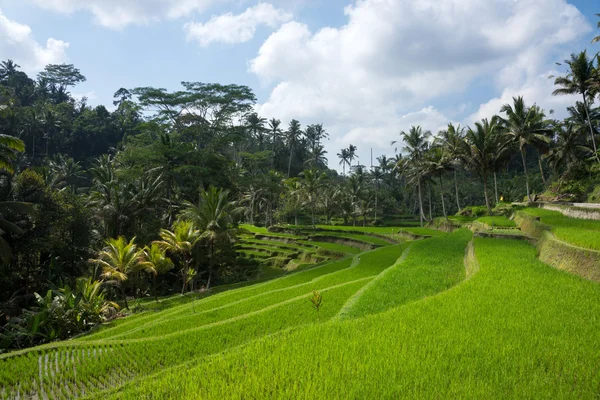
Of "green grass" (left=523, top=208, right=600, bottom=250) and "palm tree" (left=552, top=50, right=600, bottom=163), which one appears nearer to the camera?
"green grass" (left=523, top=208, right=600, bottom=250)

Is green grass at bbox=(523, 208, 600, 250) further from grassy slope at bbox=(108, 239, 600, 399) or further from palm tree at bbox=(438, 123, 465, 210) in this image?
palm tree at bbox=(438, 123, 465, 210)

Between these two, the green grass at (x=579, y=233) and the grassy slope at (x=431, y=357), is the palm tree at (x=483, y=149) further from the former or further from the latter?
the grassy slope at (x=431, y=357)

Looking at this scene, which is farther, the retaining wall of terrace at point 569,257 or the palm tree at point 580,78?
the palm tree at point 580,78

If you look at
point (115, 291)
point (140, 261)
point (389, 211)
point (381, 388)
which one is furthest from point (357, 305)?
point (389, 211)

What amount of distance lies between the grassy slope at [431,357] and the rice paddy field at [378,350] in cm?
2

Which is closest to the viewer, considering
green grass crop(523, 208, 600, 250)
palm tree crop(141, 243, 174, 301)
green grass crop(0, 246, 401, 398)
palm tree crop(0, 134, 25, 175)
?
green grass crop(0, 246, 401, 398)

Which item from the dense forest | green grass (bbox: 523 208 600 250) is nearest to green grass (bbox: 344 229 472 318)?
green grass (bbox: 523 208 600 250)

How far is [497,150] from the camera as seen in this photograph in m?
34.0

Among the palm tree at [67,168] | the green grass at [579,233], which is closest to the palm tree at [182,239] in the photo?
the green grass at [579,233]

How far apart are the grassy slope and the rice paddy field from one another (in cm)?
2

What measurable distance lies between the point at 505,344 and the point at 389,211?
64408 mm

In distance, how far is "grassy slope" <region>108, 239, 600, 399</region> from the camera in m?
4.50

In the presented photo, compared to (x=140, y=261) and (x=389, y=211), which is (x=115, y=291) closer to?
(x=140, y=261)

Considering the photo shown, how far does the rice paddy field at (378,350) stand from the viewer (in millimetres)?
4656
